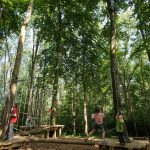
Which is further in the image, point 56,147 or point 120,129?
point 56,147

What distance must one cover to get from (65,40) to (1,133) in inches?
568

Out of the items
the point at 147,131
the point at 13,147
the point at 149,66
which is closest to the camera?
the point at 13,147

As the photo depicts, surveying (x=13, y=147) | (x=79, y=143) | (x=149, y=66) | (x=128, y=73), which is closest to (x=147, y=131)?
(x=149, y=66)

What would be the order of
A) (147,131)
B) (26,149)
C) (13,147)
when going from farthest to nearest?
(147,131)
(26,149)
(13,147)

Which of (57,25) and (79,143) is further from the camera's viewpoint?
(57,25)

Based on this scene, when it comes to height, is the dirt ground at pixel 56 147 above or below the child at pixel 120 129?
below

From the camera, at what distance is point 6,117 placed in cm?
975

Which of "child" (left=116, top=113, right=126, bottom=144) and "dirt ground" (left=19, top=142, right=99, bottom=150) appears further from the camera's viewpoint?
"dirt ground" (left=19, top=142, right=99, bottom=150)

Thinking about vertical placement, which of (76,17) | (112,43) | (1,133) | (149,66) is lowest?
(1,133)

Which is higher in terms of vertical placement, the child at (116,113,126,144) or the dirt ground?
the child at (116,113,126,144)

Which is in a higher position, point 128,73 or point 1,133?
point 128,73

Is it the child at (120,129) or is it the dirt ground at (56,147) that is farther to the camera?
the dirt ground at (56,147)

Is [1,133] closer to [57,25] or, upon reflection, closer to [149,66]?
[57,25]

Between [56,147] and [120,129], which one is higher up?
[120,129]
